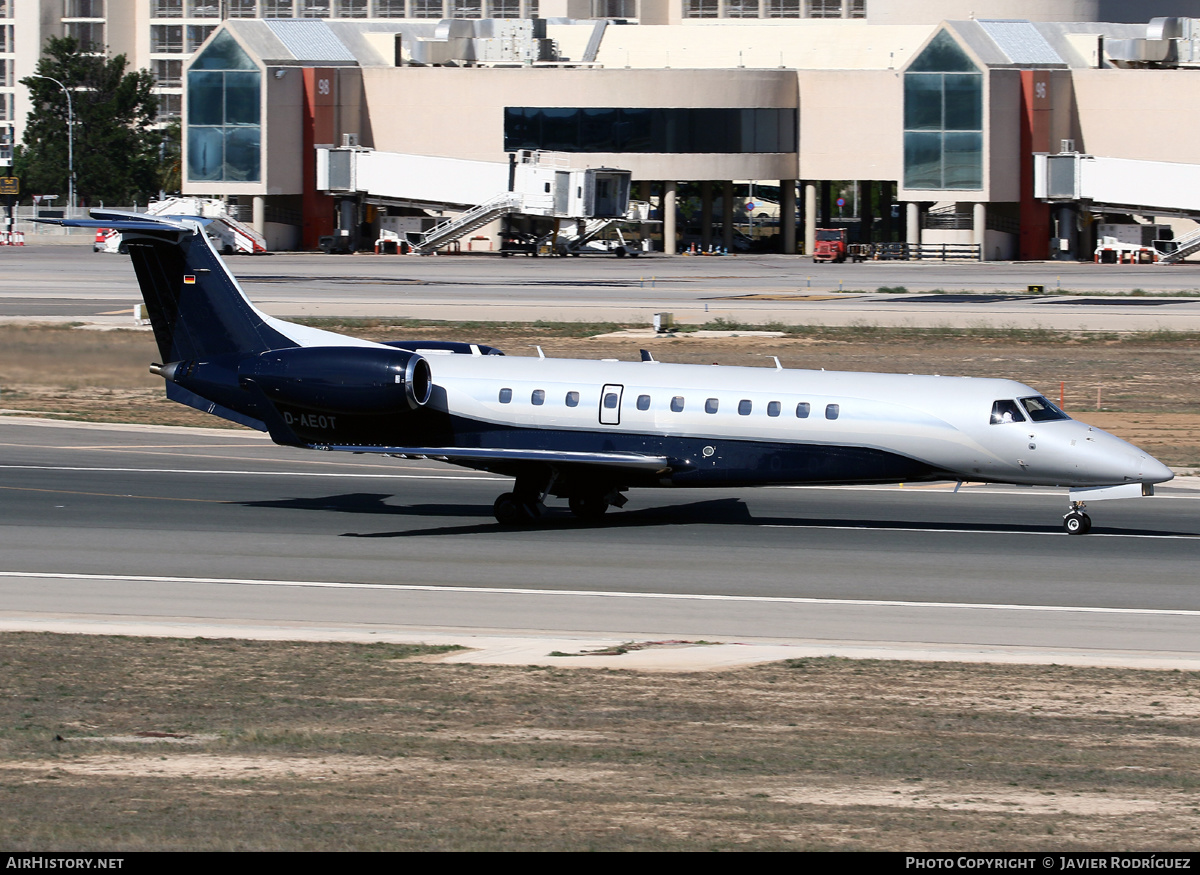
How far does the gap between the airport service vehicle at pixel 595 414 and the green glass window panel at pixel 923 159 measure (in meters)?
80.5

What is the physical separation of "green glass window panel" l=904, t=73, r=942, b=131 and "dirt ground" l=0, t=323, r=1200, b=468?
49536mm

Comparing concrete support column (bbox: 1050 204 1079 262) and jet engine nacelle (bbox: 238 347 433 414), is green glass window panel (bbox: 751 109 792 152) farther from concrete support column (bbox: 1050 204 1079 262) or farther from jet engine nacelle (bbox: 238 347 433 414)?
jet engine nacelle (bbox: 238 347 433 414)

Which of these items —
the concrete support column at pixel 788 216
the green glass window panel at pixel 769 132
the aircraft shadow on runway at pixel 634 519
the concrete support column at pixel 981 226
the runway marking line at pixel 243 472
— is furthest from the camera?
the concrete support column at pixel 788 216

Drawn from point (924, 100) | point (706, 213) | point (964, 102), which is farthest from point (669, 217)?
point (964, 102)

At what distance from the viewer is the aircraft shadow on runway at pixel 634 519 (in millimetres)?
27078

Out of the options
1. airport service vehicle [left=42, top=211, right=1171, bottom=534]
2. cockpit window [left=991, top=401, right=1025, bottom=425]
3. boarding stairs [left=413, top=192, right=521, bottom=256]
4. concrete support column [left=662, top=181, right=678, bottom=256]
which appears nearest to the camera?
cockpit window [left=991, top=401, right=1025, bottom=425]

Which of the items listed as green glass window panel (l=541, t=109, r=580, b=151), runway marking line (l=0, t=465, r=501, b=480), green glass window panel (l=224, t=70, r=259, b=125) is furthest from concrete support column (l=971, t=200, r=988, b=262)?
runway marking line (l=0, t=465, r=501, b=480)

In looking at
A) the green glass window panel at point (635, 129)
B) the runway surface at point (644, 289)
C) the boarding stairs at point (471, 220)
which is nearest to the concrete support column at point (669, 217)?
the green glass window panel at point (635, 129)

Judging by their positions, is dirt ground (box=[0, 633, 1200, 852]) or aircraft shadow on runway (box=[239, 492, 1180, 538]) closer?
dirt ground (box=[0, 633, 1200, 852])

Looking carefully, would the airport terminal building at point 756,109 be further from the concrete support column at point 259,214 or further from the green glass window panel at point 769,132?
the concrete support column at point 259,214

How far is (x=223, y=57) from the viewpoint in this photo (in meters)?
109

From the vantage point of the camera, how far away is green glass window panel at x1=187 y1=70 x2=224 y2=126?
110m

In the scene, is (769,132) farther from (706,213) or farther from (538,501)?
(538,501)

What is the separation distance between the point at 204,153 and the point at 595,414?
297 feet
